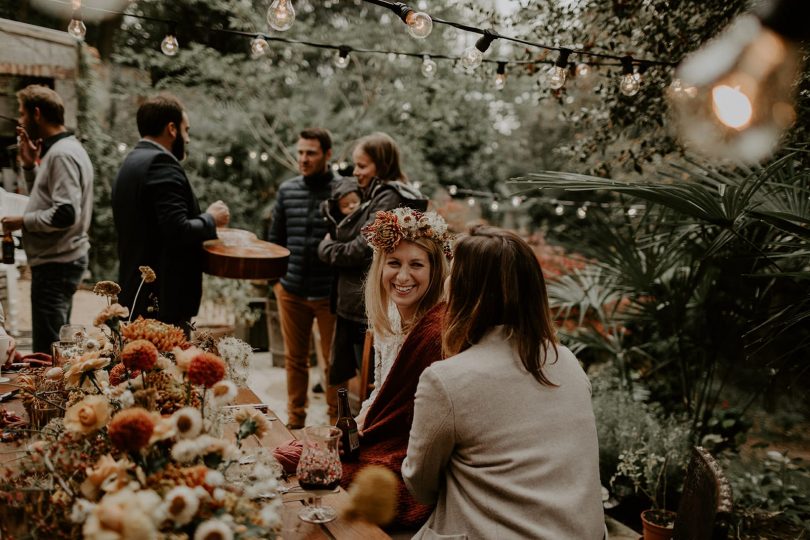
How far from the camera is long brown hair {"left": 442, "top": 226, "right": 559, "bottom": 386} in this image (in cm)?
150

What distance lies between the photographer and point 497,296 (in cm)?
151

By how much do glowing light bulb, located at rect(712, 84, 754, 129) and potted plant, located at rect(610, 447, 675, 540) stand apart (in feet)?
6.89

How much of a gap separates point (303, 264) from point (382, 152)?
0.85 metres

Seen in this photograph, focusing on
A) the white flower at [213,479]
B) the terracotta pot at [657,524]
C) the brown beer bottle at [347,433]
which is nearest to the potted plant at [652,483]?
the terracotta pot at [657,524]

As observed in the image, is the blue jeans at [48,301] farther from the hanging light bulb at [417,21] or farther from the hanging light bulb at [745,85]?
the hanging light bulb at [745,85]

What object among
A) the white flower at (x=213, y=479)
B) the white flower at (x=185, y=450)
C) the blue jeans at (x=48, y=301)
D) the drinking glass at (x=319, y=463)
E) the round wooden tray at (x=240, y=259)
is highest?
the white flower at (x=185, y=450)

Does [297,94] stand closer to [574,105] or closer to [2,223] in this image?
[574,105]

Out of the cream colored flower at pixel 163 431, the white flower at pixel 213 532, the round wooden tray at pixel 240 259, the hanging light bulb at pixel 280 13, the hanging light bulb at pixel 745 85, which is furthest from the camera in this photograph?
the hanging light bulb at pixel 745 85

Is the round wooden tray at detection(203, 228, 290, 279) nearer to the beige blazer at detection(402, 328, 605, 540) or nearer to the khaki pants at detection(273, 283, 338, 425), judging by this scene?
the khaki pants at detection(273, 283, 338, 425)

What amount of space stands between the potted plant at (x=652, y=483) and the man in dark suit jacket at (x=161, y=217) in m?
2.19

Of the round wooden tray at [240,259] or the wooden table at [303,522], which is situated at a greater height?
the round wooden tray at [240,259]

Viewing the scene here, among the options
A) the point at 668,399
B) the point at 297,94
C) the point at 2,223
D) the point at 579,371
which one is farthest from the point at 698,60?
the point at 297,94

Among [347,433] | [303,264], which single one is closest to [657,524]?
[347,433]

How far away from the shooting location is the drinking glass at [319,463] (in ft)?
4.59
